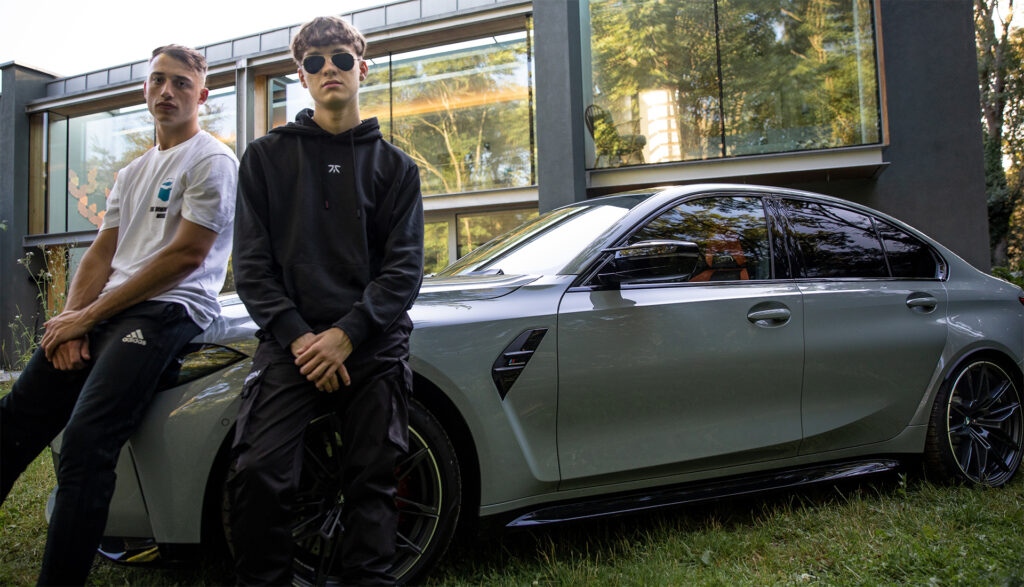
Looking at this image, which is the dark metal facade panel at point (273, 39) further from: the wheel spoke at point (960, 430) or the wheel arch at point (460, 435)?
the wheel spoke at point (960, 430)

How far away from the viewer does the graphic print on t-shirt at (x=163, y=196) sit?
242 cm

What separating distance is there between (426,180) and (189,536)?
10994 millimetres

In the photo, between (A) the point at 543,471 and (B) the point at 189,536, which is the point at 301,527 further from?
(A) the point at 543,471

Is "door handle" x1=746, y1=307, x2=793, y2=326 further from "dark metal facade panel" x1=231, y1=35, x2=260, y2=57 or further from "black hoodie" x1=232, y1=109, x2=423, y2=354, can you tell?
"dark metal facade panel" x1=231, y1=35, x2=260, y2=57

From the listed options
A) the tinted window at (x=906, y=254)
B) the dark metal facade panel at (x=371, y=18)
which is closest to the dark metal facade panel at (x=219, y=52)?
the dark metal facade panel at (x=371, y=18)

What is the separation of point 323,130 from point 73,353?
1.10 meters

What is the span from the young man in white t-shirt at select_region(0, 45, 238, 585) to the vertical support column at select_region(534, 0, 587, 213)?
810 cm

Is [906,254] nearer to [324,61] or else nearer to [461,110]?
[324,61]

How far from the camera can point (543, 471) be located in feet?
8.35

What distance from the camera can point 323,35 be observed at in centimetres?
205

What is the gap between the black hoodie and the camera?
188 cm

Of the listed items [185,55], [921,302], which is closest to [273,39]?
[185,55]

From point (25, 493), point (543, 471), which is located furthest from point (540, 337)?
point (25, 493)

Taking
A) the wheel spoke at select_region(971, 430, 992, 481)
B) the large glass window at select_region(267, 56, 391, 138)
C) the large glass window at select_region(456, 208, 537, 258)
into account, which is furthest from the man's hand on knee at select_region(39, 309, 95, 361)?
the large glass window at select_region(267, 56, 391, 138)
